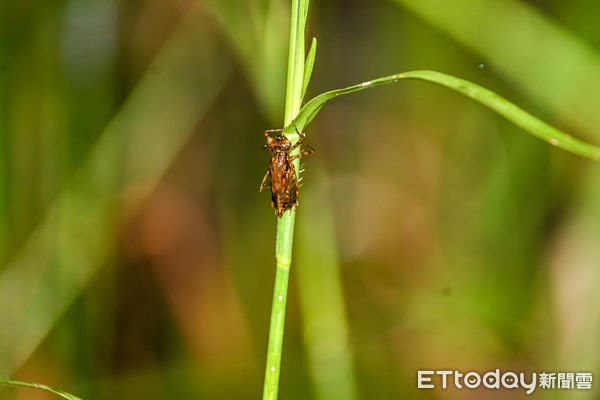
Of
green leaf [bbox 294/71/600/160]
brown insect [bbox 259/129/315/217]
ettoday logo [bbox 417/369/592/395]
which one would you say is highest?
brown insect [bbox 259/129/315/217]

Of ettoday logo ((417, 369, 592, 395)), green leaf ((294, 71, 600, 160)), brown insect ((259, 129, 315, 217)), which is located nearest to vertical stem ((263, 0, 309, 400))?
green leaf ((294, 71, 600, 160))

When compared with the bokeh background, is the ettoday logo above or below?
below

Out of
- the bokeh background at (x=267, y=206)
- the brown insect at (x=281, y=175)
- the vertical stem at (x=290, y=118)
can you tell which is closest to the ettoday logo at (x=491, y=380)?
the bokeh background at (x=267, y=206)

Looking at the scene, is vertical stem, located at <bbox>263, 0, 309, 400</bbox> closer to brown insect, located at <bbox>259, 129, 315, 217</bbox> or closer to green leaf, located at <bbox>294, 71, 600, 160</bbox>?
green leaf, located at <bbox>294, 71, 600, 160</bbox>

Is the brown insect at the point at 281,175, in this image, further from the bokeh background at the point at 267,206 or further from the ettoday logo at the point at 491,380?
the ettoday logo at the point at 491,380

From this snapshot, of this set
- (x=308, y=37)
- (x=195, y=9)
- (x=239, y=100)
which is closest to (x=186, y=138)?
(x=239, y=100)

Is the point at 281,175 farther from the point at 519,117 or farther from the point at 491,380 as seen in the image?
the point at 491,380

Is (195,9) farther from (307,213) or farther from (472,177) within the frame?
(472,177)

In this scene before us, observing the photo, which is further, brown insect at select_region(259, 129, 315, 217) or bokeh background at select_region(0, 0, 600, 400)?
bokeh background at select_region(0, 0, 600, 400)
